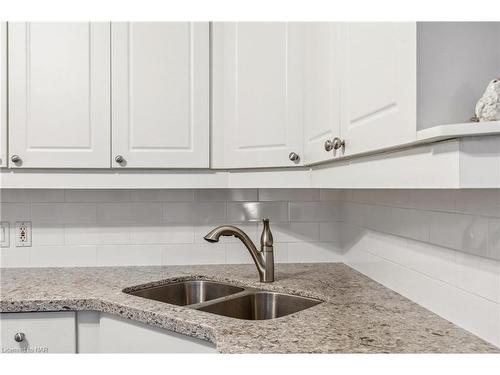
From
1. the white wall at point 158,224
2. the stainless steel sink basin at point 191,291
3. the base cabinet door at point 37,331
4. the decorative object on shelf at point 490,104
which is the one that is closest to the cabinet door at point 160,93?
the white wall at point 158,224

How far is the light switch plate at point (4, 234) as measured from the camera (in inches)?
84.7

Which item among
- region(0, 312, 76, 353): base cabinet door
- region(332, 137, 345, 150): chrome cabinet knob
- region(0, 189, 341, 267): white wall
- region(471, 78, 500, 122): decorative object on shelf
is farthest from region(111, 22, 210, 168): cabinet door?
region(471, 78, 500, 122): decorative object on shelf

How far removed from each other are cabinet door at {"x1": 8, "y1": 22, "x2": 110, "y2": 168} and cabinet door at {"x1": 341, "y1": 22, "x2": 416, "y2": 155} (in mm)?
1087

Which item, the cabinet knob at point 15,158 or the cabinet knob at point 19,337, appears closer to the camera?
the cabinet knob at point 19,337

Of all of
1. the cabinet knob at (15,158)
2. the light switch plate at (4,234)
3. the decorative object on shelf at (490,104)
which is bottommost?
the light switch plate at (4,234)

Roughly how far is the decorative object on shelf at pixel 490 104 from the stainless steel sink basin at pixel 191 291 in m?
1.26

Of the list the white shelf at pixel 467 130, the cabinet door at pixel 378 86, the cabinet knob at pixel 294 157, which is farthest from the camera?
the cabinet knob at pixel 294 157

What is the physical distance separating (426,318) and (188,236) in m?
1.26

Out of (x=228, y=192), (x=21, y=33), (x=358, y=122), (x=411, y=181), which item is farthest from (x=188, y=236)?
(x=411, y=181)

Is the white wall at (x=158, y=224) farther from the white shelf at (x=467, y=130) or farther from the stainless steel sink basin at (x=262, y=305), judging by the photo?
the white shelf at (x=467, y=130)

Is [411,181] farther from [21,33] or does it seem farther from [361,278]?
[21,33]

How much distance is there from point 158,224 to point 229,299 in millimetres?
735

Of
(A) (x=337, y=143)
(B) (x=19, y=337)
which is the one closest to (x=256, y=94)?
(A) (x=337, y=143)

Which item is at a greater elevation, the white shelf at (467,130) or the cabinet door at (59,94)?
the cabinet door at (59,94)
